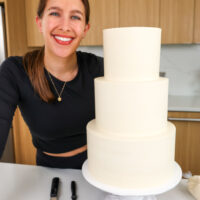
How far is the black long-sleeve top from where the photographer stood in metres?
1.07

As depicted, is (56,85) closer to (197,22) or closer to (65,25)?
(65,25)

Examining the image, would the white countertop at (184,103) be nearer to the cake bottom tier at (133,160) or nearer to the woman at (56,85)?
the woman at (56,85)

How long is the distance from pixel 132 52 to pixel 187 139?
1.75 metres

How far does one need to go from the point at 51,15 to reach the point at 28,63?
25 cm

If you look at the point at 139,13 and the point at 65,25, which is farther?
the point at 139,13

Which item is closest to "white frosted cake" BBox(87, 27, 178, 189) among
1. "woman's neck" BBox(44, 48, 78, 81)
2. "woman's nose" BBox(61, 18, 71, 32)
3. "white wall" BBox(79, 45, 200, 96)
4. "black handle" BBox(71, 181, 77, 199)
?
"black handle" BBox(71, 181, 77, 199)

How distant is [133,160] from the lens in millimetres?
664

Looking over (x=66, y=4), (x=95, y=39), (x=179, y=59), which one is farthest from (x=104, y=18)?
(x=66, y=4)

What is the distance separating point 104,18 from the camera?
2459mm

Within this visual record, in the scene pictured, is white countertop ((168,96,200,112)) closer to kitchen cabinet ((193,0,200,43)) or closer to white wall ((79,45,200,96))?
white wall ((79,45,200,96))

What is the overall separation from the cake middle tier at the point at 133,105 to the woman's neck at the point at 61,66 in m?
0.46

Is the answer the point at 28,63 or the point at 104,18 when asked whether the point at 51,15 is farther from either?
the point at 104,18

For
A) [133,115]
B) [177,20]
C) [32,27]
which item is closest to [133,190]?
[133,115]

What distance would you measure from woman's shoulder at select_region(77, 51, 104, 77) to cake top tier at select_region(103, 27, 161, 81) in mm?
508
